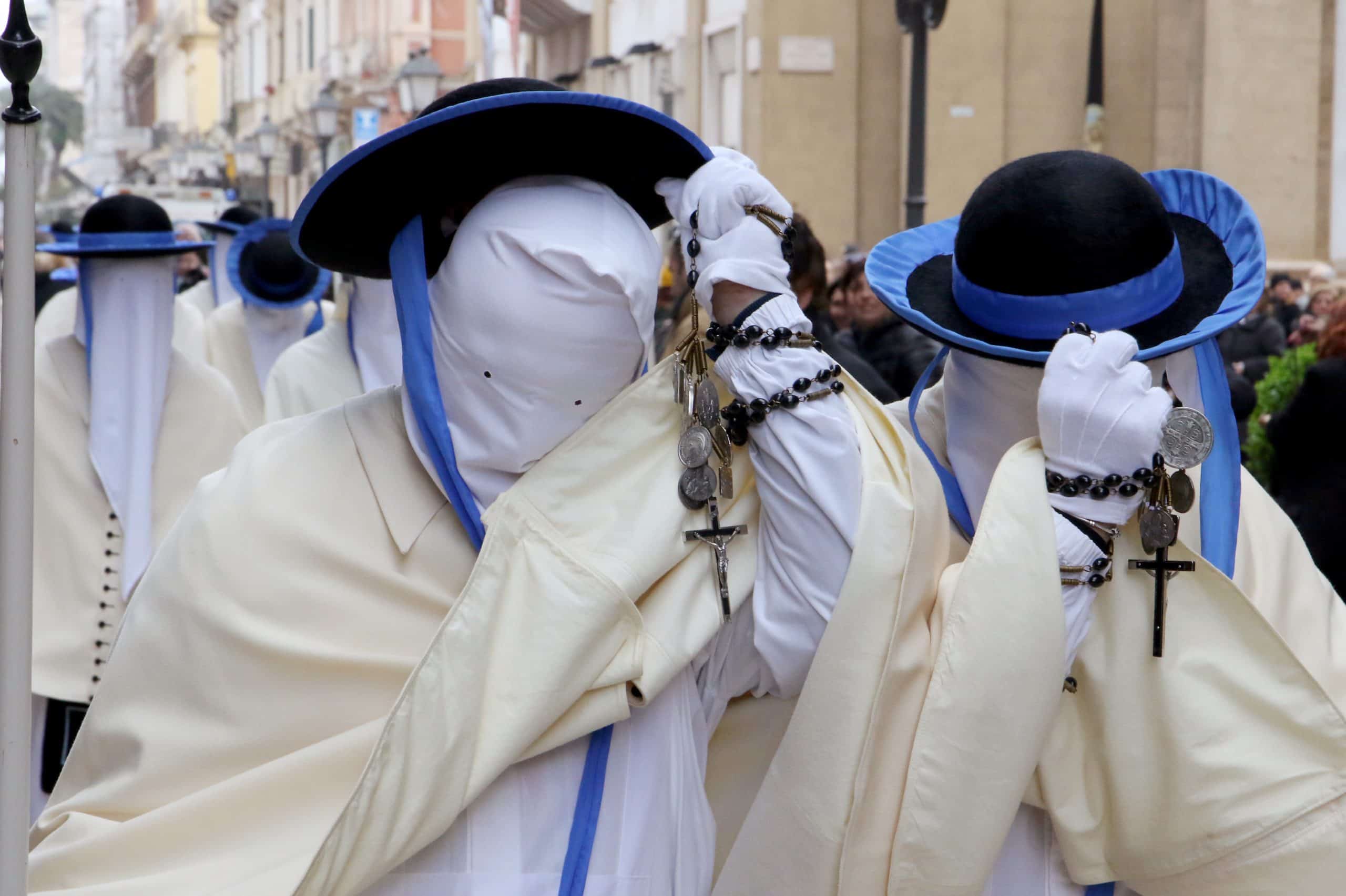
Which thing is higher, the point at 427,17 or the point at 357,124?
the point at 427,17

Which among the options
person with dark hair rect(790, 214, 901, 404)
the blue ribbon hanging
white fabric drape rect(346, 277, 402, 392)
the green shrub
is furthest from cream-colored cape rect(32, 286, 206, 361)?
the blue ribbon hanging

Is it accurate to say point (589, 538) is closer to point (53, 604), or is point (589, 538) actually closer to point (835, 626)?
point (835, 626)

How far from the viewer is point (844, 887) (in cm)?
222

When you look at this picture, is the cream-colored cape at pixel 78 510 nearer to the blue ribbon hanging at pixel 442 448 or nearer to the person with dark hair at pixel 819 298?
the person with dark hair at pixel 819 298

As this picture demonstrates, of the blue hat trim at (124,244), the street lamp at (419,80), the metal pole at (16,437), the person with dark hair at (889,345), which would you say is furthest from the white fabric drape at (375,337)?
the street lamp at (419,80)

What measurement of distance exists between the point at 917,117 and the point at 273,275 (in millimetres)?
4810

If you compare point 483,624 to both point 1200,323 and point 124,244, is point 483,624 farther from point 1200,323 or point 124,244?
point 124,244

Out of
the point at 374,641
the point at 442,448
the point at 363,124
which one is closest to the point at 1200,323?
the point at 442,448

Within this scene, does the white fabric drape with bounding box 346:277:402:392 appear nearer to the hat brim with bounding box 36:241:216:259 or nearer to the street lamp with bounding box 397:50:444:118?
the hat brim with bounding box 36:241:216:259

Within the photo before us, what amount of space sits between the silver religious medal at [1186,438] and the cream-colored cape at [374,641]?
1.05 ft

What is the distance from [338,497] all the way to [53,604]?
2.75m

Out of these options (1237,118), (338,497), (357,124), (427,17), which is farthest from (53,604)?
(427,17)

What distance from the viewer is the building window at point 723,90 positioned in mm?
23172

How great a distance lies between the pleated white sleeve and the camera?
2.21 metres
